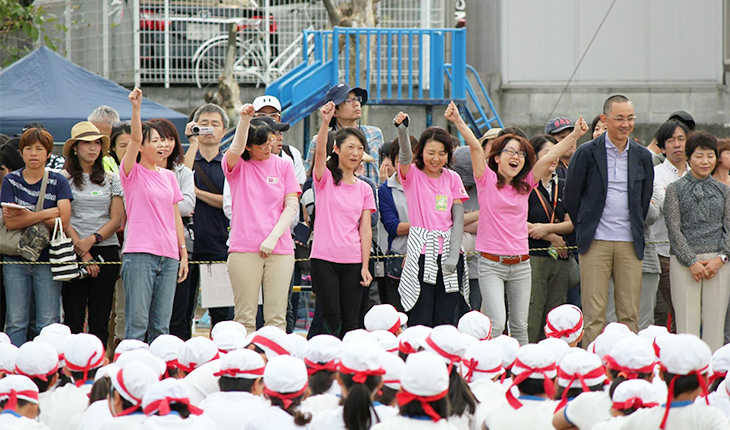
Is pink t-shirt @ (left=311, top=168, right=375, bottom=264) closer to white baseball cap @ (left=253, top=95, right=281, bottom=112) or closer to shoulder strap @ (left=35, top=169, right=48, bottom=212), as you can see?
white baseball cap @ (left=253, top=95, right=281, bottom=112)

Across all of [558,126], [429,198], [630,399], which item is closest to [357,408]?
[630,399]

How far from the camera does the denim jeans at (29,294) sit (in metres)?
7.25

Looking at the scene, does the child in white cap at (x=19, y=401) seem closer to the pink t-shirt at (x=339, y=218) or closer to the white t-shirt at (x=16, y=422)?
the white t-shirt at (x=16, y=422)

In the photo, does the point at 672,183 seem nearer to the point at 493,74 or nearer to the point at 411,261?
the point at 411,261

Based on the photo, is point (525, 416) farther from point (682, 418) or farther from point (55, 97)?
point (55, 97)

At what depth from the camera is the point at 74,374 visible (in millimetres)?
5387

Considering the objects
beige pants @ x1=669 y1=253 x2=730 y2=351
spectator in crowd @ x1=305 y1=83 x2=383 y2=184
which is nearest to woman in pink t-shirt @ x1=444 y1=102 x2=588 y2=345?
spectator in crowd @ x1=305 y1=83 x2=383 y2=184

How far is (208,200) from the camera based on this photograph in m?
7.93

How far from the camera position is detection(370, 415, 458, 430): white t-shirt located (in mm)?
4121

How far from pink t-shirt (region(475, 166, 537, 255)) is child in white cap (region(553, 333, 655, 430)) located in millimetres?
2512

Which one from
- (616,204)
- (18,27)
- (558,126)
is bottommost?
(616,204)

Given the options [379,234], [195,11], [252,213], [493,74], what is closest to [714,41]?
[493,74]

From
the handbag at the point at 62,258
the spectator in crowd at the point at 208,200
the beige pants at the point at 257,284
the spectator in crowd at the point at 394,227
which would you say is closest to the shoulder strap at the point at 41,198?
the handbag at the point at 62,258

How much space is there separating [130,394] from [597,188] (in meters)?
4.20
